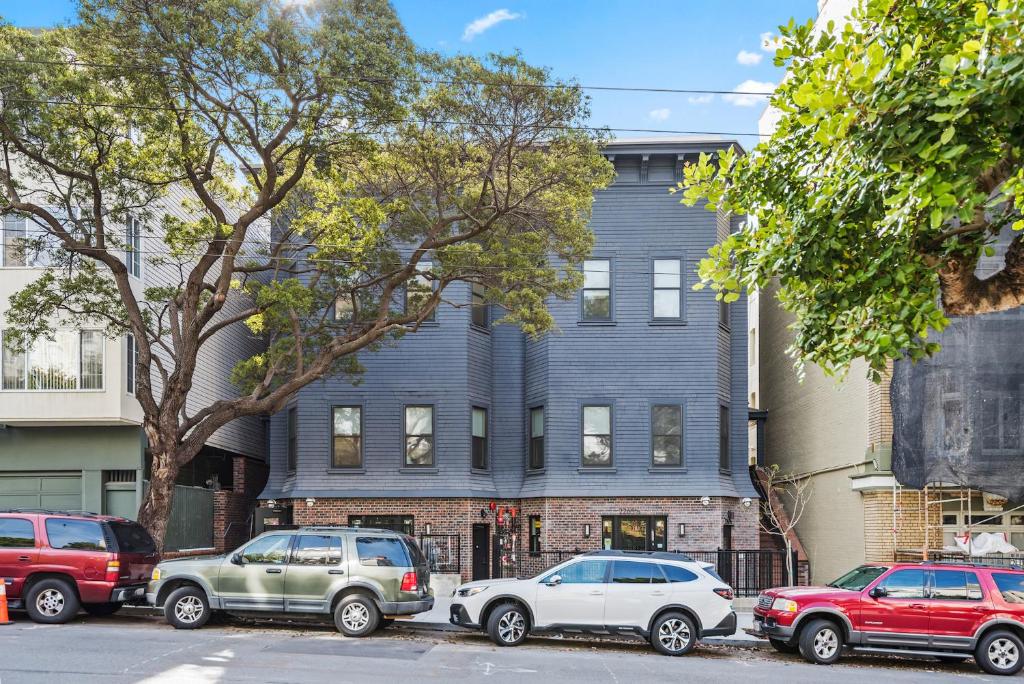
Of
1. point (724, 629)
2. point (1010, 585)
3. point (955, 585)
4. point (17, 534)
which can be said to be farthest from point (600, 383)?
point (17, 534)

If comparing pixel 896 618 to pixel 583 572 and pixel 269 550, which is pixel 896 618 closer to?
pixel 583 572

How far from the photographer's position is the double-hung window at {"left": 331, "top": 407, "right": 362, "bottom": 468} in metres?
26.9

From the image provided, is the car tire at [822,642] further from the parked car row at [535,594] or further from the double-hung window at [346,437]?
the double-hung window at [346,437]

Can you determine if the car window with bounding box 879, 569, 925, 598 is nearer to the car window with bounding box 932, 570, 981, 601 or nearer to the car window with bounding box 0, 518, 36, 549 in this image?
the car window with bounding box 932, 570, 981, 601

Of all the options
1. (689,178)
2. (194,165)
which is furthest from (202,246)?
(689,178)

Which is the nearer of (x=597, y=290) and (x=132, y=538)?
(x=132, y=538)

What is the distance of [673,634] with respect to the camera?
1606 centimetres

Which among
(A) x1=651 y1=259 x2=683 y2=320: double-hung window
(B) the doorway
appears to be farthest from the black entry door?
(A) x1=651 y1=259 x2=683 y2=320: double-hung window

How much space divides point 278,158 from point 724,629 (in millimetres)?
11727

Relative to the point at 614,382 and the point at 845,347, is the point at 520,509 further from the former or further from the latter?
the point at 845,347

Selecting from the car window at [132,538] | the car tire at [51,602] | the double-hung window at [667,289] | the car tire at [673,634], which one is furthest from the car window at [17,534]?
the double-hung window at [667,289]

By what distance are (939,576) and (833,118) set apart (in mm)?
10196

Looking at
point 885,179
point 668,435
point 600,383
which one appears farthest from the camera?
point 600,383

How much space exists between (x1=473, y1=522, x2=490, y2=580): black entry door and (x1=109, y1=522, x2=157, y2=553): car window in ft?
32.6
